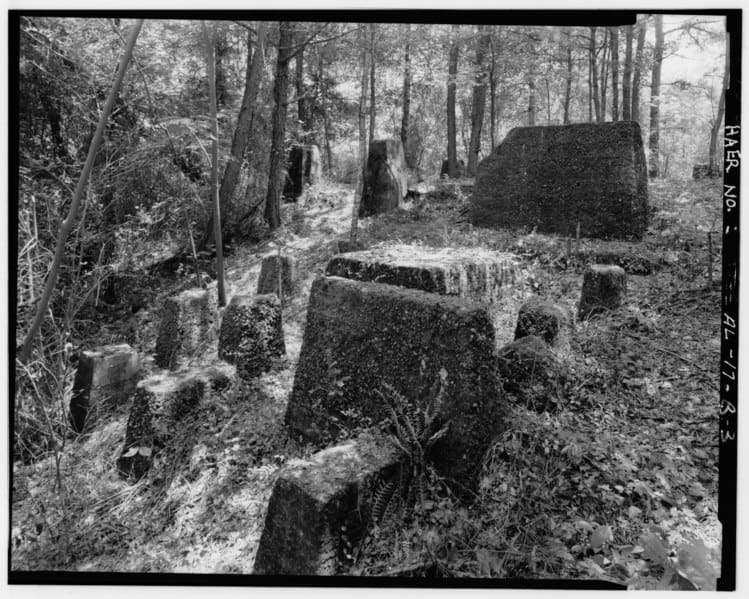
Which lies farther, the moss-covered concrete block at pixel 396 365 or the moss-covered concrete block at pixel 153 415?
the moss-covered concrete block at pixel 153 415

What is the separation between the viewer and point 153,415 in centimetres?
364

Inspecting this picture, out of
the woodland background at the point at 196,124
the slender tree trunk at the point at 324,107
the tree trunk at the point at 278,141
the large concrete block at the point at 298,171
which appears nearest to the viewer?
the woodland background at the point at 196,124

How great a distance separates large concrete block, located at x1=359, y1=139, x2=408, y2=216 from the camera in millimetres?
Answer: 9305

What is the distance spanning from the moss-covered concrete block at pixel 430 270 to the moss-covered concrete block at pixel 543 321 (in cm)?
56

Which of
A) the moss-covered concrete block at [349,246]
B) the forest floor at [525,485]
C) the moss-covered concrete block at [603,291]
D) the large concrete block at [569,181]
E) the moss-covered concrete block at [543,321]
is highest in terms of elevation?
the large concrete block at [569,181]

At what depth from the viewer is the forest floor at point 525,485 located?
220 cm

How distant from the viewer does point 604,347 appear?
380 centimetres

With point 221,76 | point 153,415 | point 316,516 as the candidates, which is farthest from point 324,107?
point 316,516

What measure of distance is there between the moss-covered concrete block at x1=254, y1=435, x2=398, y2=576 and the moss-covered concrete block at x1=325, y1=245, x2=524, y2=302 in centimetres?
178

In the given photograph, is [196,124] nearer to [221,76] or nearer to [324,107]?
[221,76]

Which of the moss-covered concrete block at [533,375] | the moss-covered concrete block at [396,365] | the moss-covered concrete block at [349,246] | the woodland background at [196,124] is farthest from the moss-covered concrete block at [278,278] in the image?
the moss-covered concrete block at [533,375]

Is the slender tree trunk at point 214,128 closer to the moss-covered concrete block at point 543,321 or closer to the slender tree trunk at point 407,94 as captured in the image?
the slender tree trunk at point 407,94

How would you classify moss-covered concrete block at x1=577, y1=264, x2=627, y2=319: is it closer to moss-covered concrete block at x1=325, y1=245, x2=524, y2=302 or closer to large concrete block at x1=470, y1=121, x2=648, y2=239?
moss-covered concrete block at x1=325, y1=245, x2=524, y2=302

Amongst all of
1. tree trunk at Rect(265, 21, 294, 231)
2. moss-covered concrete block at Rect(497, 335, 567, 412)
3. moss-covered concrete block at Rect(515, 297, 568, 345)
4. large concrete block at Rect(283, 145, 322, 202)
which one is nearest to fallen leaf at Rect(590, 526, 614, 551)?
moss-covered concrete block at Rect(497, 335, 567, 412)
